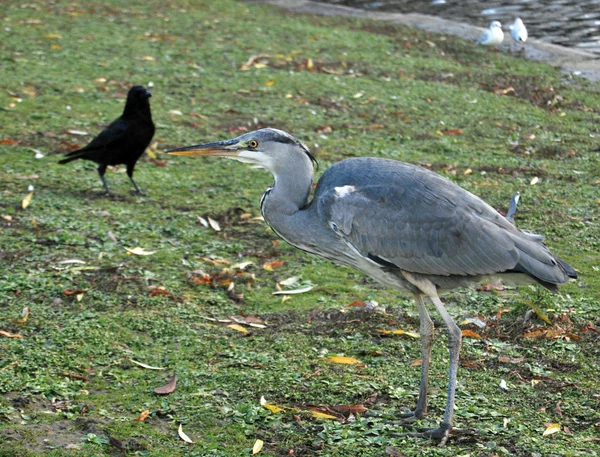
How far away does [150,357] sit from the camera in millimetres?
5430

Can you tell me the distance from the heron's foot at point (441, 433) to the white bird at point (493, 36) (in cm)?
1099

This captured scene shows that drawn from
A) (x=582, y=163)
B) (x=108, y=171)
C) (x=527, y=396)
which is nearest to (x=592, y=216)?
(x=582, y=163)

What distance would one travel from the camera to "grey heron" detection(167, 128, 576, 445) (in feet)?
16.0

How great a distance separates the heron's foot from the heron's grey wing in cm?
86

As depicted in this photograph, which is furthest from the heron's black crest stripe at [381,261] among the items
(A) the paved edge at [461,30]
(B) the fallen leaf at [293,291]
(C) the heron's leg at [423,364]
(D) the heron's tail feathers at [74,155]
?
(A) the paved edge at [461,30]

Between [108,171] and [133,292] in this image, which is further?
[108,171]

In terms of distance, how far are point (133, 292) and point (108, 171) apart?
9.97 ft

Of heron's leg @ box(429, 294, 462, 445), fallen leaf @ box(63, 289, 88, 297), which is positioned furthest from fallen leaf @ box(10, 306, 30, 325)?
heron's leg @ box(429, 294, 462, 445)

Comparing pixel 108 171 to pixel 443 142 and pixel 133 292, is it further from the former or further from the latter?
pixel 443 142

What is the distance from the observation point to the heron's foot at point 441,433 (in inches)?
181

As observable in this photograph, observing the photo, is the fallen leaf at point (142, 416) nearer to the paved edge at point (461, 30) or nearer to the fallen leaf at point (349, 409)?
the fallen leaf at point (349, 409)

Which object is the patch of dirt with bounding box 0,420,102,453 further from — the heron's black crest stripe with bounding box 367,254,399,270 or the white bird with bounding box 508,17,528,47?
the white bird with bounding box 508,17,528,47

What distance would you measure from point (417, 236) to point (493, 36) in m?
10.5

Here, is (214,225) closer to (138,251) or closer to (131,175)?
(138,251)
